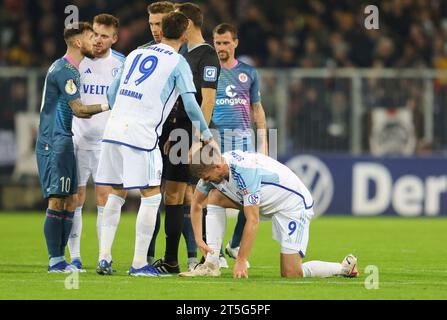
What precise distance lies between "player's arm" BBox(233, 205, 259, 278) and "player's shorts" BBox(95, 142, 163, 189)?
33.6 inches

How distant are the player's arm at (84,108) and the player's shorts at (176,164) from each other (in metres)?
0.72

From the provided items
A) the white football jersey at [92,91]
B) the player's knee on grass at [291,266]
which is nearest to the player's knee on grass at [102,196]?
the white football jersey at [92,91]

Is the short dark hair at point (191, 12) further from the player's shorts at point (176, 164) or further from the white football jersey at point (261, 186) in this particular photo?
the white football jersey at point (261, 186)

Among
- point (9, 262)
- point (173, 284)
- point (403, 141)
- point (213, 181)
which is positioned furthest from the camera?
point (403, 141)

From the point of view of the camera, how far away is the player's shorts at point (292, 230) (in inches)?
403

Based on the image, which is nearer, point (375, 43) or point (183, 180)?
point (183, 180)

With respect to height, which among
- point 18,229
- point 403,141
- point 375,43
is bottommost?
point 18,229

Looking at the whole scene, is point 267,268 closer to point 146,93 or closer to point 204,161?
point 204,161

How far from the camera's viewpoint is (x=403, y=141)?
19938 mm

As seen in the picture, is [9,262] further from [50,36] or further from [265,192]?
[50,36]

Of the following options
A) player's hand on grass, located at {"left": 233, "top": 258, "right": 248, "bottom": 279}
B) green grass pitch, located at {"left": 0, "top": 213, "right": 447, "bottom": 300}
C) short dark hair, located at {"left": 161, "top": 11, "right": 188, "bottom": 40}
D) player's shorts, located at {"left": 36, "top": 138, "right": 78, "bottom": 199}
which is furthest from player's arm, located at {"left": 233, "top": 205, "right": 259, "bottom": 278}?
player's shorts, located at {"left": 36, "top": 138, "right": 78, "bottom": 199}

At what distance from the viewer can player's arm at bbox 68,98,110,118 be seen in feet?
33.8

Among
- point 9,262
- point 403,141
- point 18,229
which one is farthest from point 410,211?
point 9,262

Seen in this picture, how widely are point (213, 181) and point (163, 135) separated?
108 cm
